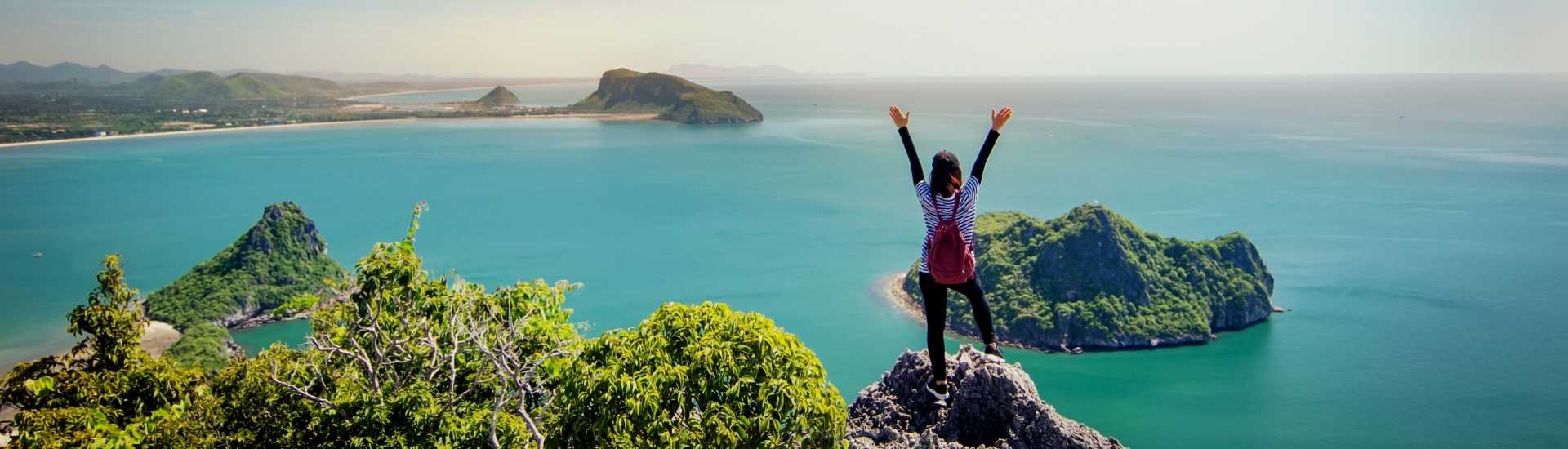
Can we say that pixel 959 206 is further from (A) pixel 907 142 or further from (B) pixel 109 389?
(B) pixel 109 389

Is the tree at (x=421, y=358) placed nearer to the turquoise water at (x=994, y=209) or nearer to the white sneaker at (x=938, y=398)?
the white sneaker at (x=938, y=398)

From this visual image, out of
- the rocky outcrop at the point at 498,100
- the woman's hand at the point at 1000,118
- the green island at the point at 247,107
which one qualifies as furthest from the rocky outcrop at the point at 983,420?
the rocky outcrop at the point at 498,100

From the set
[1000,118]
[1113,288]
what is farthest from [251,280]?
[1000,118]

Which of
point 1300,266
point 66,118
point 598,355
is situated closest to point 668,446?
point 598,355

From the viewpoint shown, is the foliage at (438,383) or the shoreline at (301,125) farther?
the shoreline at (301,125)

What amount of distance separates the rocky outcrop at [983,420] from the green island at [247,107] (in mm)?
138883

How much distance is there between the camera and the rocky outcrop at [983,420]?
6094 mm

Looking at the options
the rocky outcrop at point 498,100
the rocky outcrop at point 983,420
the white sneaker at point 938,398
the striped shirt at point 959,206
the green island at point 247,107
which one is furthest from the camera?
the rocky outcrop at point 498,100

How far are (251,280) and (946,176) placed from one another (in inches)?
1857

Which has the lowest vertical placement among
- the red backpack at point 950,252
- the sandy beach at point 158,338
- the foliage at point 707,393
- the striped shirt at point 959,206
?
the sandy beach at point 158,338

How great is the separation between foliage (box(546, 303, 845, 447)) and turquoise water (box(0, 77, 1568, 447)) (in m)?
26.7

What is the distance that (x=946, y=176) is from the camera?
5.27 m

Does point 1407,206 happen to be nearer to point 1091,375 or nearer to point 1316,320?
point 1316,320

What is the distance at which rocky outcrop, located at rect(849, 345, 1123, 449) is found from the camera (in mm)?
6094
